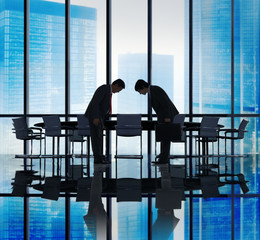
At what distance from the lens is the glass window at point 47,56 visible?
31.2ft

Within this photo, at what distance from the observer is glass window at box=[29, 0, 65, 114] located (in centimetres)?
952

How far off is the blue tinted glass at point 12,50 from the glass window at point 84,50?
114cm

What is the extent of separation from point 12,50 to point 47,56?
78cm

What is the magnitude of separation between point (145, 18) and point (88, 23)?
1270 mm

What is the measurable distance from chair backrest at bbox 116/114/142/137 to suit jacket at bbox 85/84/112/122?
0.91 meters

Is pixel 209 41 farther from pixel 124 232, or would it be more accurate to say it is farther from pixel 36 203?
pixel 124 232

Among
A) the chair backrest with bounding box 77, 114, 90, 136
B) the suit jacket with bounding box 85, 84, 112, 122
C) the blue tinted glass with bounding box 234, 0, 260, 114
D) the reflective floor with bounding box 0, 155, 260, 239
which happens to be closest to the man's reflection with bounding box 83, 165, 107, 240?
the reflective floor with bounding box 0, 155, 260, 239

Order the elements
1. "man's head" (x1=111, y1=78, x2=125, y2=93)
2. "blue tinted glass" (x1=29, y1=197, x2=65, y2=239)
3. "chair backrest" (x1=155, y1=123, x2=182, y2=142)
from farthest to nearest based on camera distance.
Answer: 1. "man's head" (x1=111, y1=78, x2=125, y2=93)
2. "chair backrest" (x1=155, y1=123, x2=182, y2=142)
3. "blue tinted glass" (x1=29, y1=197, x2=65, y2=239)

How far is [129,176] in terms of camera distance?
5121 millimetres

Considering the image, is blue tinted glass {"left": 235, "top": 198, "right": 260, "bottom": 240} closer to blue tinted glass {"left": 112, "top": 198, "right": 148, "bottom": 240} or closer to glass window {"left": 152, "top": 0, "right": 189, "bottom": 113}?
blue tinted glass {"left": 112, "top": 198, "right": 148, "bottom": 240}

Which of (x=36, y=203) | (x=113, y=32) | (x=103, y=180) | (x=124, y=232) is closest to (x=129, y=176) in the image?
(x=103, y=180)

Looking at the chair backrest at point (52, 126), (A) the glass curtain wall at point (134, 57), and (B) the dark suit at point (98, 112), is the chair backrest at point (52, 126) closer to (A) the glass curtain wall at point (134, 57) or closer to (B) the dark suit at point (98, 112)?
(B) the dark suit at point (98, 112)

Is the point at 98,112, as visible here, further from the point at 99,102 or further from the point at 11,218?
the point at 11,218

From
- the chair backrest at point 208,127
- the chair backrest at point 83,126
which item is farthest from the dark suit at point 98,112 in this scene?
the chair backrest at point 208,127
